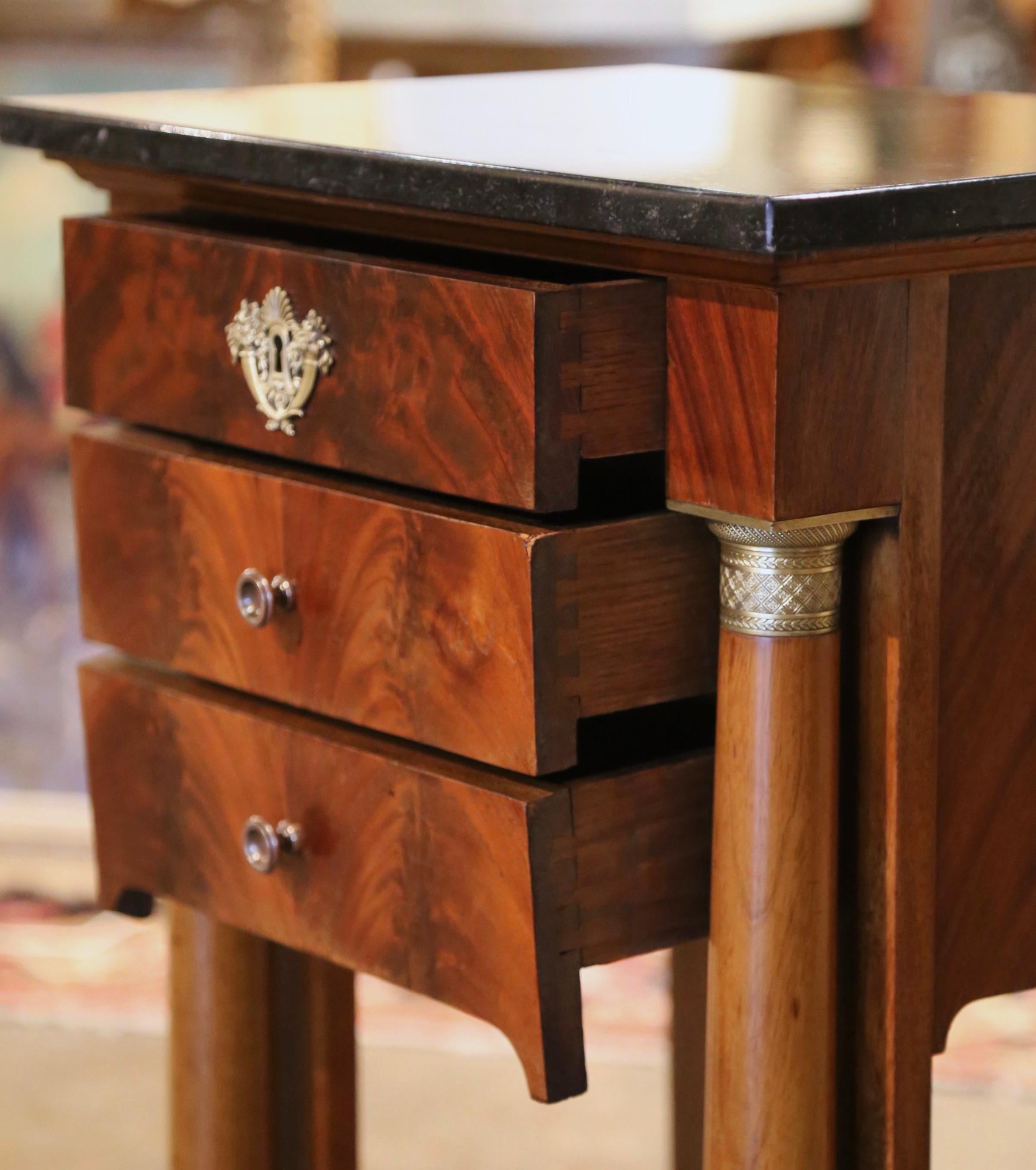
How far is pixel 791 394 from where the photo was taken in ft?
2.42

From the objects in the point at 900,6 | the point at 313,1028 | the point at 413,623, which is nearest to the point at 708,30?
the point at 900,6

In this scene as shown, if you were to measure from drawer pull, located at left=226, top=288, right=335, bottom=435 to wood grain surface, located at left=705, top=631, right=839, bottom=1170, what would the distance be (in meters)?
0.22

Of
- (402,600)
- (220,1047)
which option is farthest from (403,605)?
(220,1047)

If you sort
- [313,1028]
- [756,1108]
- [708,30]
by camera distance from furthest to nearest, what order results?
1. [708,30]
2. [313,1028]
3. [756,1108]

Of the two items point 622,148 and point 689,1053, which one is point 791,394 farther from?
point 689,1053

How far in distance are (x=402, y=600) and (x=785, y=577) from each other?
Result: 17 centimetres

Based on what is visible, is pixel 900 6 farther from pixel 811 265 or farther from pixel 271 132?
pixel 811 265

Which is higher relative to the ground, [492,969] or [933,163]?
[933,163]

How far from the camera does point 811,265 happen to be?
710 mm

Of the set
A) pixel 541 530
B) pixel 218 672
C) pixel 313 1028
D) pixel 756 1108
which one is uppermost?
pixel 541 530

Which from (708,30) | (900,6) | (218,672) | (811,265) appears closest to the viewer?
(811,265)

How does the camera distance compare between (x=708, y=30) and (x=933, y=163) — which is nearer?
(x=933, y=163)

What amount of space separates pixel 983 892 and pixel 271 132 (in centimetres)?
44

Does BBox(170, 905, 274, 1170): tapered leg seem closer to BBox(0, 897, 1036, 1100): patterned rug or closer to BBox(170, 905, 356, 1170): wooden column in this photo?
BBox(170, 905, 356, 1170): wooden column
